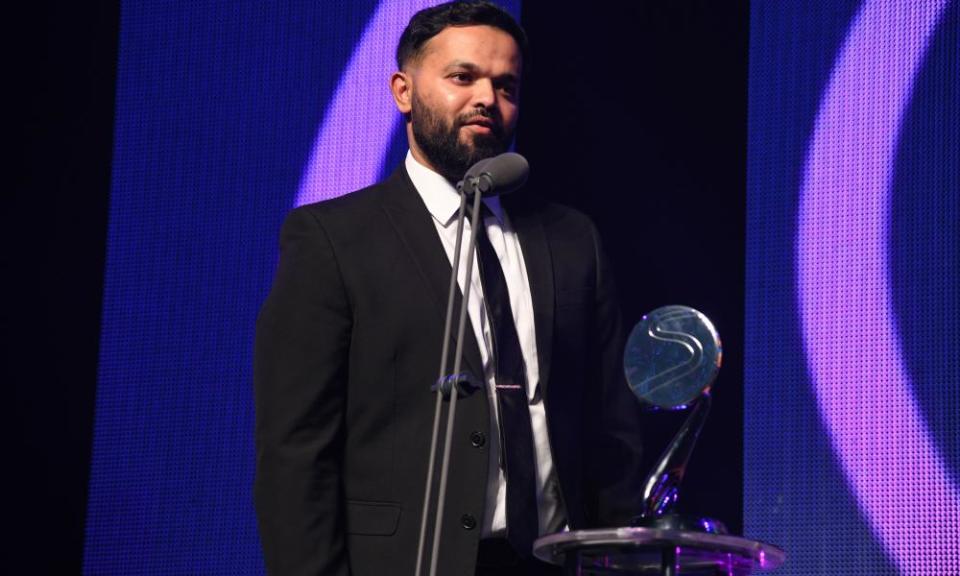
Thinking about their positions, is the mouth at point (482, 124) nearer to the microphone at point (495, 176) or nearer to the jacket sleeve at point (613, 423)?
the jacket sleeve at point (613, 423)

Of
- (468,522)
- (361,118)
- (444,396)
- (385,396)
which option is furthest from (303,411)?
(361,118)

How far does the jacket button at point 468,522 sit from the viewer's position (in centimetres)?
261

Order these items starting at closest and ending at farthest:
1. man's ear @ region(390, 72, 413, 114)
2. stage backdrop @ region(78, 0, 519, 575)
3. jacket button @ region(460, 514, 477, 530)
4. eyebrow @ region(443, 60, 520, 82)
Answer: jacket button @ region(460, 514, 477, 530)
eyebrow @ region(443, 60, 520, 82)
man's ear @ region(390, 72, 413, 114)
stage backdrop @ region(78, 0, 519, 575)

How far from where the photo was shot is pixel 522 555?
104 inches

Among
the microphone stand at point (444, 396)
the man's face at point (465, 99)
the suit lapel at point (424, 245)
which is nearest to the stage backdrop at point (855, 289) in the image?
the man's face at point (465, 99)

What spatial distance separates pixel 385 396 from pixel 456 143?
563 millimetres

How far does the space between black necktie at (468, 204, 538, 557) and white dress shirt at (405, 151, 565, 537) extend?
1.0 inches

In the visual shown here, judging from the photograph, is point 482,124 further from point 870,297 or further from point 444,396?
point 870,297

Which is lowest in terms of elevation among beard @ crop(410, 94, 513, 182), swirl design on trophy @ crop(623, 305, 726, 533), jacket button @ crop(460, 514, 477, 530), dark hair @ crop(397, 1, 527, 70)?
jacket button @ crop(460, 514, 477, 530)

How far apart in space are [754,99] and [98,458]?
1906 millimetres

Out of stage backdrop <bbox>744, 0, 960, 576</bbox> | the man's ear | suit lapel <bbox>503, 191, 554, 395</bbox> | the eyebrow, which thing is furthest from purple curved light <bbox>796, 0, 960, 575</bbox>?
the man's ear

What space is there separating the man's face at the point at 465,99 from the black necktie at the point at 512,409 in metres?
0.21

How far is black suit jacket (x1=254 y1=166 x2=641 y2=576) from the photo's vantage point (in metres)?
2.64

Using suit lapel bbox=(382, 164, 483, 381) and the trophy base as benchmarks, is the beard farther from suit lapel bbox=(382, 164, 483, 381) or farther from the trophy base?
the trophy base
